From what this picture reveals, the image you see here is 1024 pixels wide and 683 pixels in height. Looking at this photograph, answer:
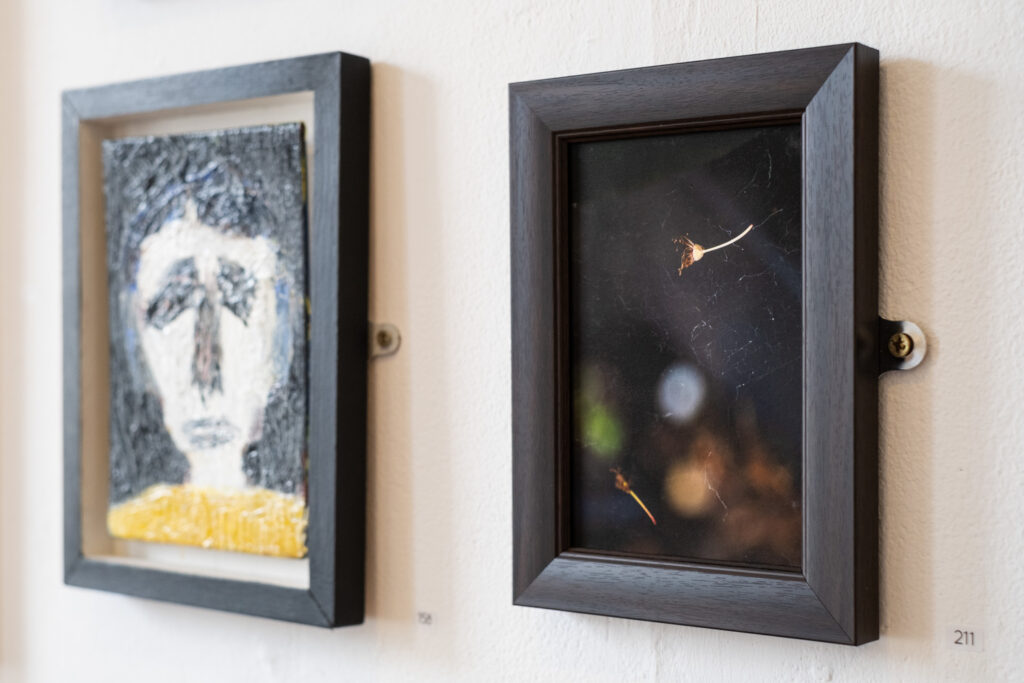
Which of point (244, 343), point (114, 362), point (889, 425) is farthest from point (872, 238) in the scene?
point (114, 362)

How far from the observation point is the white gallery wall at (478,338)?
648 millimetres

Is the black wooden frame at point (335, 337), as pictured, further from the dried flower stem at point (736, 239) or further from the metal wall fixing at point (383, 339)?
the dried flower stem at point (736, 239)

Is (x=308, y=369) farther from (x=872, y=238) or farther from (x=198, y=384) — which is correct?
(x=872, y=238)

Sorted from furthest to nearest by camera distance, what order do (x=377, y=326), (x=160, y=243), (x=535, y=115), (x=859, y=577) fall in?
(x=160, y=243), (x=377, y=326), (x=535, y=115), (x=859, y=577)

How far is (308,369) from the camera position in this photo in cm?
89

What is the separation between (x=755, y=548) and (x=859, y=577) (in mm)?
68

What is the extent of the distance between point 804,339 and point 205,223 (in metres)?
0.53

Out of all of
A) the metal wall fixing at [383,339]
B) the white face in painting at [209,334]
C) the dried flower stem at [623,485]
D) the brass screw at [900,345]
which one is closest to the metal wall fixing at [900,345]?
the brass screw at [900,345]

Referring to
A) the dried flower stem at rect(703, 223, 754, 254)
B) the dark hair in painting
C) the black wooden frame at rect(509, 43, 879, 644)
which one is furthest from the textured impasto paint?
the dried flower stem at rect(703, 223, 754, 254)

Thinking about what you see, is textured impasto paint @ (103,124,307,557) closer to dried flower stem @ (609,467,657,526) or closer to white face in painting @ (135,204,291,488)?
white face in painting @ (135,204,291,488)

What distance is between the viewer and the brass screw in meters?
0.67

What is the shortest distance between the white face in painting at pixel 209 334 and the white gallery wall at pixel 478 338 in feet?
0.36

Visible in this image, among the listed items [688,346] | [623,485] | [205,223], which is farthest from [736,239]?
[205,223]

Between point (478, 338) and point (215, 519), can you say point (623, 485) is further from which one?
point (215, 519)
